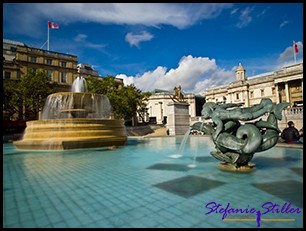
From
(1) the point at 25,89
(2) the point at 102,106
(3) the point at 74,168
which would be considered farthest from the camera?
(1) the point at 25,89

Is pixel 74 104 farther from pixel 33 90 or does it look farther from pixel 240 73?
pixel 240 73

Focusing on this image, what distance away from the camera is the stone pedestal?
84.7 ft

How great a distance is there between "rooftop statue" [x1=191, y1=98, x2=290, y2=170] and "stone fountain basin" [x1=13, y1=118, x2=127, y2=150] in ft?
25.8

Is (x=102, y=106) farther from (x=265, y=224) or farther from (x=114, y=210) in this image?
(x=265, y=224)

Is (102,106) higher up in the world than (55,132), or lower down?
higher up

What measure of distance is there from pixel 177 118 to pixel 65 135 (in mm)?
17096

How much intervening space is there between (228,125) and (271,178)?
68.5 inches

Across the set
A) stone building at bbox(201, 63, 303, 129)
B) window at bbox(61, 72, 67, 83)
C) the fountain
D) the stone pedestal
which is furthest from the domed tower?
the fountain

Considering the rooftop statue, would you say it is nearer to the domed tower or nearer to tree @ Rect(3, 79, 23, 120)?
tree @ Rect(3, 79, 23, 120)

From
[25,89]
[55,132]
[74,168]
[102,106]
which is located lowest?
[74,168]

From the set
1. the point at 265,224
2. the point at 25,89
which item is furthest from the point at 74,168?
the point at 25,89

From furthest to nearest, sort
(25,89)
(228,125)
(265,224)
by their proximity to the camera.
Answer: (25,89) < (228,125) < (265,224)

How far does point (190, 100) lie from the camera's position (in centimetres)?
6769

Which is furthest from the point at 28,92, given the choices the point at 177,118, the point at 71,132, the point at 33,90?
the point at 71,132
